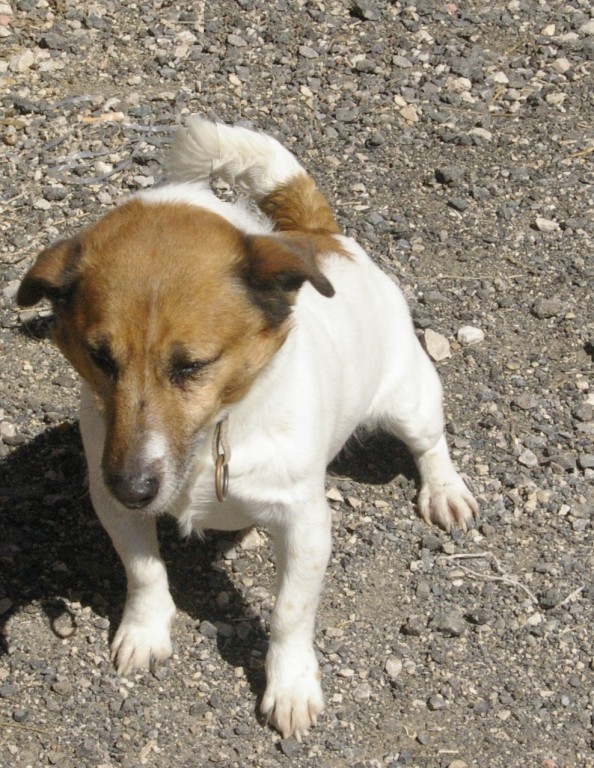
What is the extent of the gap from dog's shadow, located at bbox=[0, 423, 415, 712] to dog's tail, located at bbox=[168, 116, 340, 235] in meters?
1.31

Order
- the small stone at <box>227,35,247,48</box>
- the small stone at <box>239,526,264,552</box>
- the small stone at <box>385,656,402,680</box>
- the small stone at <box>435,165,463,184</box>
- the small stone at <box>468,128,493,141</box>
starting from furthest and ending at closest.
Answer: the small stone at <box>227,35,247,48</box>
the small stone at <box>468,128,493,141</box>
the small stone at <box>435,165,463,184</box>
the small stone at <box>239,526,264,552</box>
the small stone at <box>385,656,402,680</box>

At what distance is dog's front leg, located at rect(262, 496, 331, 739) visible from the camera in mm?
4375

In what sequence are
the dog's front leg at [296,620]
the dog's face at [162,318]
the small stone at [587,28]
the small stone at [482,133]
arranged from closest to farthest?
1. the dog's face at [162,318]
2. the dog's front leg at [296,620]
3. the small stone at [482,133]
4. the small stone at [587,28]

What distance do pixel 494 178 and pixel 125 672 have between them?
3775 millimetres

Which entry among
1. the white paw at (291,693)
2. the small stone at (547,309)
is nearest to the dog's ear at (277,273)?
the white paw at (291,693)

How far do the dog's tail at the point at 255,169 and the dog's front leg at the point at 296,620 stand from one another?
1378mm

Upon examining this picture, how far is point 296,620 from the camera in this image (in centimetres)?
454

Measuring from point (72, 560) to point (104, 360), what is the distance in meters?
1.76

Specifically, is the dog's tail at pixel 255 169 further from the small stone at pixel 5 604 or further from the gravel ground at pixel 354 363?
the small stone at pixel 5 604

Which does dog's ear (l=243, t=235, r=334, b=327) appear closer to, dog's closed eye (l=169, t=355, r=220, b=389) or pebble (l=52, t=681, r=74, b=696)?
dog's closed eye (l=169, t=355, r=220, b=389)

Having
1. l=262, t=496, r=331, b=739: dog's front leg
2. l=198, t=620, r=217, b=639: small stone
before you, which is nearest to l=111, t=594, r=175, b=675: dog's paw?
l=198, t=620, r=217, b=639: small stone

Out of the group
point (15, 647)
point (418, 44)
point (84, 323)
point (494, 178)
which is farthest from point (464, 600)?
point (418, 44)

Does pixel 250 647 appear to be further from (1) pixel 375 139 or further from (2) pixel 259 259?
(1) pixel 375 139

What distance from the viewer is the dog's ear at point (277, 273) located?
3.80 m
